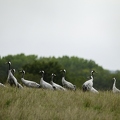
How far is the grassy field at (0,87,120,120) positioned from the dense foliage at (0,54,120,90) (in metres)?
24.3

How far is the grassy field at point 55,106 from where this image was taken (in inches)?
563

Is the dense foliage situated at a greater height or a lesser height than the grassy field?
lesser

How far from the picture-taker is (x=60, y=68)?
69312 mm

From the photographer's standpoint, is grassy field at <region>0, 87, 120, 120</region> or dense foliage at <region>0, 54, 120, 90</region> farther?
dense foliage at <region>0, 54, 120, 90</region>

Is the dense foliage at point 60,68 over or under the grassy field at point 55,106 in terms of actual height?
under

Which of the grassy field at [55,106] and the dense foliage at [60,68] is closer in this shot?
the grassy field at [55,106]

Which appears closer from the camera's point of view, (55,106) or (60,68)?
(55,106)

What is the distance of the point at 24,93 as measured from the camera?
684 inches

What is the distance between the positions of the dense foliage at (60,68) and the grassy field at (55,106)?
79.6ft

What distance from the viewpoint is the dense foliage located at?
65062 mm

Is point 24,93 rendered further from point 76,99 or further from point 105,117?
point 105,117

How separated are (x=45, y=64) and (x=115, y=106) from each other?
5364 cm

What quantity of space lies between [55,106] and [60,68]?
174ft

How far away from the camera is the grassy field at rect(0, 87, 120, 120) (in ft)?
47.0
